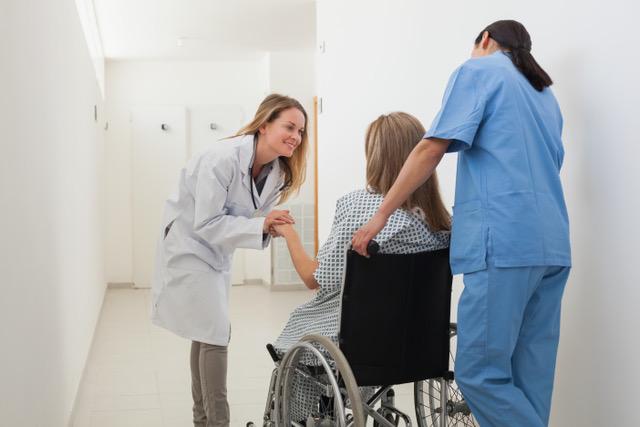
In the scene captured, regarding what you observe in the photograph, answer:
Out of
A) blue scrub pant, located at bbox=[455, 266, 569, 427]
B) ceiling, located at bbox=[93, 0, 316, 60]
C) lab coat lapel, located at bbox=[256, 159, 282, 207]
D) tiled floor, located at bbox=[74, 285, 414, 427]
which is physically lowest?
tiled floor, located at bbox=[74, 285, 414, 427]

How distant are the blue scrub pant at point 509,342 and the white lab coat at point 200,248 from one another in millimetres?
855

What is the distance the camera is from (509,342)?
5.57ft

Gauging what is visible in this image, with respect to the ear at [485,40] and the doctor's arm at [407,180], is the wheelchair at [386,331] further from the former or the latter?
the ear at [485,40]

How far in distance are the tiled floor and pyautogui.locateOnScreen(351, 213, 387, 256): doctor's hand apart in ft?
Answer: 5.11

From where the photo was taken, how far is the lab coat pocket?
170cm

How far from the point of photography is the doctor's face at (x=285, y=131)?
7.71ft

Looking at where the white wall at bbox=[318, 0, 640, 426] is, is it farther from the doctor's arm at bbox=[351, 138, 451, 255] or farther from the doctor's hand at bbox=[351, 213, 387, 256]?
the doctor's hand at bbox=[351, 213, 387, 256]

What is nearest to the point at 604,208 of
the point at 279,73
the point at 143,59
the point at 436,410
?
the point at 436,410

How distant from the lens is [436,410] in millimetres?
2023

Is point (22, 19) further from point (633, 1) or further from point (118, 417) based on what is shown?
point (118, 417)

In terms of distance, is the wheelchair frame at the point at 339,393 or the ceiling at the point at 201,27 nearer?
the wheelchair frame at the point at 339,393

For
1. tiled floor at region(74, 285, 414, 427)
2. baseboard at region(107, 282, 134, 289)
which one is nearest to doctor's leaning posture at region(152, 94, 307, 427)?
tiled floor at region(74, 285, 414, 427)

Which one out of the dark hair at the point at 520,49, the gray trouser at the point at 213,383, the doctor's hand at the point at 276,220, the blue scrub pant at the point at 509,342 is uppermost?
the dark hair at the point at 520,49

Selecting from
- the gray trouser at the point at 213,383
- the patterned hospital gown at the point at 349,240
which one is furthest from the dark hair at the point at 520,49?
the gray trouser at the point at 213,383
